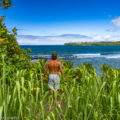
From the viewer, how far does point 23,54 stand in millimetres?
6465

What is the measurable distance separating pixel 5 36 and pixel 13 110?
148 inches

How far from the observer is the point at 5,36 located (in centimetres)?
590

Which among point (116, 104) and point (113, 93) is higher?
point (113, 93)

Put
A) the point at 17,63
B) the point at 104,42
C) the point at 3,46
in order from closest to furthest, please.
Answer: the point at 3,46, the point at 17,63, the point at 104,42

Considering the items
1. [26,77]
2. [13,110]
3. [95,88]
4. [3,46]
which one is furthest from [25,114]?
[26,77]

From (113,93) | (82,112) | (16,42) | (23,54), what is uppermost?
(16,42)

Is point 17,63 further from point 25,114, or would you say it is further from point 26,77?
point 25,114

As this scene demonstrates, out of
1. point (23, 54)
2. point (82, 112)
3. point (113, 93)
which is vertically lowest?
point (82, 112)

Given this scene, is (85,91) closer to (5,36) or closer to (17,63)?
(17,63)

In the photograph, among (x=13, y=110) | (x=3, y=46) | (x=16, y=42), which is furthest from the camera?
(x=16, y=42)

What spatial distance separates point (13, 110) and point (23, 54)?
3980 millimetres

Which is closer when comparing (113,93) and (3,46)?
(113,93)

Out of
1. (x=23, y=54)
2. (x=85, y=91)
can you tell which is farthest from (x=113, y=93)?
(x=23, y=54)

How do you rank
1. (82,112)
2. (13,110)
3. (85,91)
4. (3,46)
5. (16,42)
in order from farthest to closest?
(16,42) → (3,46) → (85,91) → (82,112) → (13,110)
